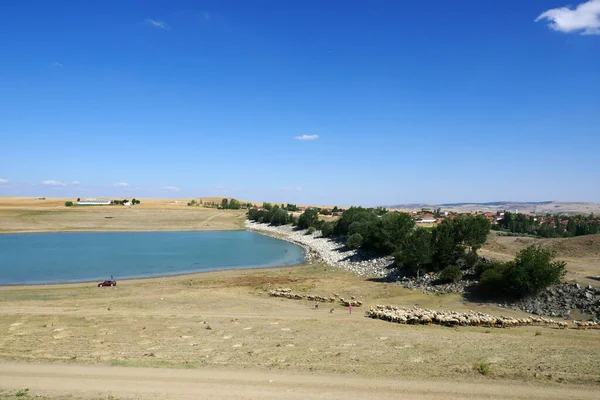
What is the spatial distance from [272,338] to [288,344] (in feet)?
4.97

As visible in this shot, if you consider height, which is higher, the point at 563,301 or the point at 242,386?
the point at 242,386

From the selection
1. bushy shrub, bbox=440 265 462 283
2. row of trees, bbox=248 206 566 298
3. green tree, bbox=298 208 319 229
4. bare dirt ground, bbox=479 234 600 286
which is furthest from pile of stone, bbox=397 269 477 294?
green tree, bbox=298 208 319 229

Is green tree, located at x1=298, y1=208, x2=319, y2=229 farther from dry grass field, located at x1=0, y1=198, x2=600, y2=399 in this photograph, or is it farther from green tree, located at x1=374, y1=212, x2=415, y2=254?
dry grass field, located at x1=0, y1=198, x2=600, y2=399

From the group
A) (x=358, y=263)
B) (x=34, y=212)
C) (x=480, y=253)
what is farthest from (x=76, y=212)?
(x=480, y=253)

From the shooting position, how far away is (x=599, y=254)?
→ 133 ft

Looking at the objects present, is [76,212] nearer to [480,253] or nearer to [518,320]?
[480,253]

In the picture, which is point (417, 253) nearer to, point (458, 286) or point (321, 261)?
point (458, 286)

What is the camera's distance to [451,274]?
3491 cm

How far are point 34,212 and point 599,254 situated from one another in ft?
464

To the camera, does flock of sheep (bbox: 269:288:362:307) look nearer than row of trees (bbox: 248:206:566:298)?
No

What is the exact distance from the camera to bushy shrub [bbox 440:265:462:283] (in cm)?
3488

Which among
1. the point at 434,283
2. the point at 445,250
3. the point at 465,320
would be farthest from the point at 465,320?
the point at 445,250

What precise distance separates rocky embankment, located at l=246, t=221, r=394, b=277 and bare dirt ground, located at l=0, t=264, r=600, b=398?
14.0m

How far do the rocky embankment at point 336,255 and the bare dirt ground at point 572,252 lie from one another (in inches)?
436
